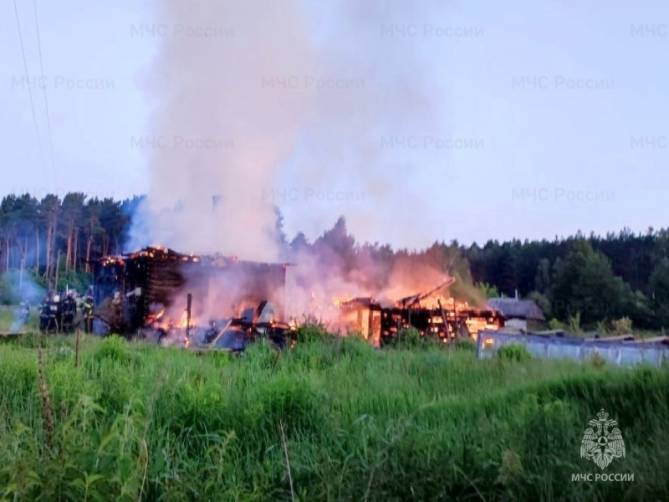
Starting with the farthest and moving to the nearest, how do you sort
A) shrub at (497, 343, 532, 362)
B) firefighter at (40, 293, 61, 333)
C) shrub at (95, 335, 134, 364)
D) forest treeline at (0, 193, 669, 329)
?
1. forest treeline at (0, 193, 669, 329)
2. firefighter at (40, 293, 61, 333)
3. shrub at (497, 343, 532, 362)
4. shrub at (95, 335, 134, 364)

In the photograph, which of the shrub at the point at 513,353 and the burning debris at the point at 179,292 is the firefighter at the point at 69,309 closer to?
the burning debris at the point at 179,292

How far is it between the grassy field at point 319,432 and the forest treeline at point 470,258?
19.2 metres

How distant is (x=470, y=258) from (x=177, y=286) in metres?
43.2

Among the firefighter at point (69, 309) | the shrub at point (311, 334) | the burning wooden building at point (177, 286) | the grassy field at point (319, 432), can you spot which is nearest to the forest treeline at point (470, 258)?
the burning wooden building at point (177, 286)

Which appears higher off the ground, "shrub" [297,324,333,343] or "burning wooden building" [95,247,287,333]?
"burning wooden building" [95,247,287,333]

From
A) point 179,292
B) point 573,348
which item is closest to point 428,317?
point 179,292

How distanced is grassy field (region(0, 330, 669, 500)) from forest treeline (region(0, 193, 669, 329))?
756 inches

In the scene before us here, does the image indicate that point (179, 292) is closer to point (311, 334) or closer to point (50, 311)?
point (50, 311)

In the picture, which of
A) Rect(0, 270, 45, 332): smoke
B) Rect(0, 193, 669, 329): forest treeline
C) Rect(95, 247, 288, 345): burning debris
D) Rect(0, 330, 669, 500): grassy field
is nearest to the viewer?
Rect(0, 330, 669, 500): grassy field

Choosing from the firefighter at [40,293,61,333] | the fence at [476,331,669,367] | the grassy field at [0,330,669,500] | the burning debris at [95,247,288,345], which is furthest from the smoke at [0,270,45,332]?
the grassy field at [0,330,669,500]

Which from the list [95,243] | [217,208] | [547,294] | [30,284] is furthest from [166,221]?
[547,294]

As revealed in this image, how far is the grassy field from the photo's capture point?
348 cm

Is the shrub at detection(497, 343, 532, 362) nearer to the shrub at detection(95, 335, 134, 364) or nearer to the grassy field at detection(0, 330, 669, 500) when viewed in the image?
the grassy field at detection(0, 330, 669, 500)

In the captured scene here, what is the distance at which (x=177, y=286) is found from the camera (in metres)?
21.0
